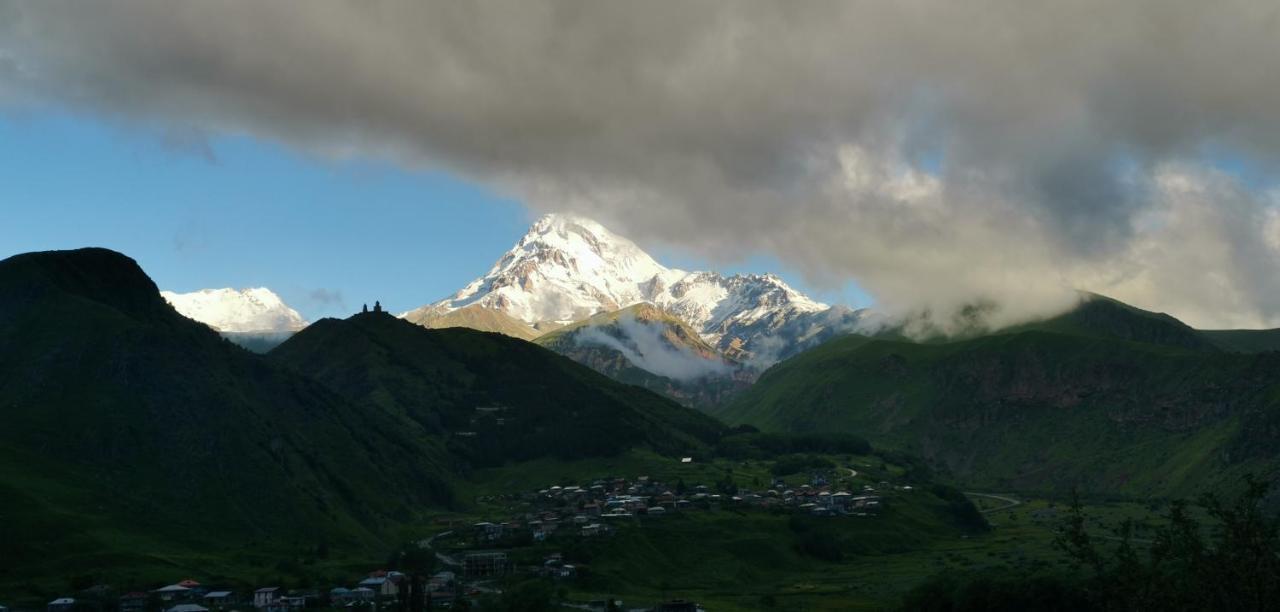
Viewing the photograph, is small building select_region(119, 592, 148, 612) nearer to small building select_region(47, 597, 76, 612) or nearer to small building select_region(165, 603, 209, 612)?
small building select_region(165, 603, 209, 612)

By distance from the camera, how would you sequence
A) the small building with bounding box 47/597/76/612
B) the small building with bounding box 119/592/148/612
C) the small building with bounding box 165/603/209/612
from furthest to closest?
the small building with bounding box 119/592/148/612 → the small building with bounding box 165/603/209/612 → the small building with bounding box 47/597/76/612

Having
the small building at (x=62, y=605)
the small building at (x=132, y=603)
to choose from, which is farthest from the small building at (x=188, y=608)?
the small building at (x=62, y=605)

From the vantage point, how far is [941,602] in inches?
7608

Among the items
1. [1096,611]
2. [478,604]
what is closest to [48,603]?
[478,604]

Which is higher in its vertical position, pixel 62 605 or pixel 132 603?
pixel 62 605

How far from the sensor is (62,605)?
188 meters

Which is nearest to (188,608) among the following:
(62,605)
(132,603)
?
(132,603)

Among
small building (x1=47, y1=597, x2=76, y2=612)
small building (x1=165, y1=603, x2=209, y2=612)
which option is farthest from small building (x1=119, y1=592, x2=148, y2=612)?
small building (x1=47, y1=597, x2=76, y2=612)

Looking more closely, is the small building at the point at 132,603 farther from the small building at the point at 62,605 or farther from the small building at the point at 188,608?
the small building at the point at 62,605

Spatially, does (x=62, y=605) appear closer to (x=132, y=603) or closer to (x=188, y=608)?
(x=132, y=603)

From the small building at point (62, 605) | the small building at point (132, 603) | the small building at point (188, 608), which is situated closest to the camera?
the small building at point (62, 605)

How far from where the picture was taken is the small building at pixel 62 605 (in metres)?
187

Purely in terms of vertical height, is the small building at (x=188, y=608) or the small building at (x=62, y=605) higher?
the small building at (x=62, y=605)

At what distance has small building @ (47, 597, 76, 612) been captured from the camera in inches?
7357
